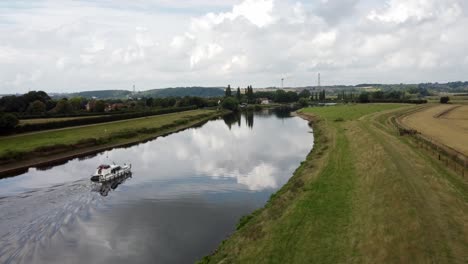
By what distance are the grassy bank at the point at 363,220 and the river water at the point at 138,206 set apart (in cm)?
265

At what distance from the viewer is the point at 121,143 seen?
2335 inches

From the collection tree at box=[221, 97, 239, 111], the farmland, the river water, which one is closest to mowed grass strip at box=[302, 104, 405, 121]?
the farmland

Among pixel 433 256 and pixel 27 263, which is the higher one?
pixel 433 256

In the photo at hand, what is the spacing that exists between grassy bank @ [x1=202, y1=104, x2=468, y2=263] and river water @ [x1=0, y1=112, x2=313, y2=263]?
2648 mm

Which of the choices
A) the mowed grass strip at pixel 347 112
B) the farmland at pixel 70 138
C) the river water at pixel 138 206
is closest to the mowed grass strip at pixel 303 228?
the river water at pixel 138 206

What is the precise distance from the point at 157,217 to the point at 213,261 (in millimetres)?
8809

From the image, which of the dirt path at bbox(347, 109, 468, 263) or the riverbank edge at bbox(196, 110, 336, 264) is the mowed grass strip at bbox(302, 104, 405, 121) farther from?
the dirt path at bbox(347, 109, 468, 263)

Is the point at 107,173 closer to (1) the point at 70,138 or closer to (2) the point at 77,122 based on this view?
(1) the point at 70,138

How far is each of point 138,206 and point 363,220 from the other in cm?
1556

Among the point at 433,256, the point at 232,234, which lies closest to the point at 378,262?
the point at 433,256

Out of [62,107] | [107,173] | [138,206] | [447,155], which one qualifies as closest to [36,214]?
[138,206]

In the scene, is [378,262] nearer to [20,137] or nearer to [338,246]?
[338,246]

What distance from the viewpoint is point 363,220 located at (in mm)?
19734

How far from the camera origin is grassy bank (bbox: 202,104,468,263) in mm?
15789
